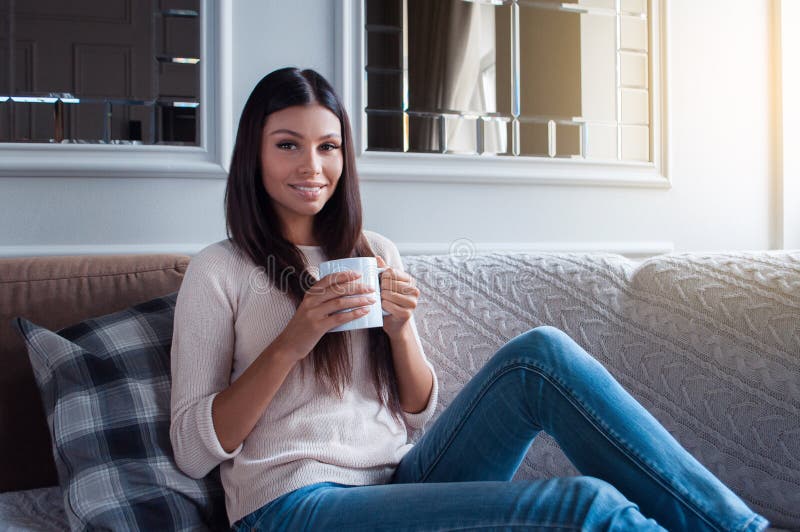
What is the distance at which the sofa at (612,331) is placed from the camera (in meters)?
1.17

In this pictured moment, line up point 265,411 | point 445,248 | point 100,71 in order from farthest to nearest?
point 445,248 < point 100,71 < point 265,411

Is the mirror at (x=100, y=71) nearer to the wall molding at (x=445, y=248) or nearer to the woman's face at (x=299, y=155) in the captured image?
the wall molding at (x=445, y=248)

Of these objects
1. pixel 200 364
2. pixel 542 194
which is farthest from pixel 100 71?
pixel 542 194

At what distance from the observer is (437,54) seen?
1.69 meters

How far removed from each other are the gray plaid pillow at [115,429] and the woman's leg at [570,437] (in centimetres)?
35

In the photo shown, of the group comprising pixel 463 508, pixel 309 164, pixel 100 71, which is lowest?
pixel 463 508

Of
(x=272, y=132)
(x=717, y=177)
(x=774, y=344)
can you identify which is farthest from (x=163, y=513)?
(x=717, y=177)

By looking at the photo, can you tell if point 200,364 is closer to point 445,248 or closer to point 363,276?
point 363,276

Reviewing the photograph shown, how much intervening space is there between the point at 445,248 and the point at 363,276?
0.79 meters

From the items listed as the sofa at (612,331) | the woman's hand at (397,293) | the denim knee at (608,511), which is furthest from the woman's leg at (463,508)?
the sofa at (612,331)

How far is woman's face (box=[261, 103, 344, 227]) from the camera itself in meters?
1.11

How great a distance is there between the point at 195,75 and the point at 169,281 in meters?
0.52

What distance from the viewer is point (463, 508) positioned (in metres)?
0.81

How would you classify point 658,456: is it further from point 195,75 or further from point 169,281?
point 195,75
